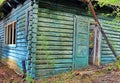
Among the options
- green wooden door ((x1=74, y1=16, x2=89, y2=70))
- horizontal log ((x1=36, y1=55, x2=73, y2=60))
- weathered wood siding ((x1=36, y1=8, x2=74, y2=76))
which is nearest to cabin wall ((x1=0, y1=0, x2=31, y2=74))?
horizontal log ((x1=36, y1=55, x2=73, y2=60))

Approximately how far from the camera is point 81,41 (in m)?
9.31

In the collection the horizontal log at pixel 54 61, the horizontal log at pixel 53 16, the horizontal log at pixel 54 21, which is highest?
the horizontal log at pixel 53 16

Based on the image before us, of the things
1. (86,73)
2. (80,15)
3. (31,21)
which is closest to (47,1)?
(31,21)

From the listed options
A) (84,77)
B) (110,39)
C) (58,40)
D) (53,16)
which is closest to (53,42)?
(58,40)

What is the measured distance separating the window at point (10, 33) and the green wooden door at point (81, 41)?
338cm

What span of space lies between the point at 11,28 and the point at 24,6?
268 cm

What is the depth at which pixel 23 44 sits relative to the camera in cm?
880

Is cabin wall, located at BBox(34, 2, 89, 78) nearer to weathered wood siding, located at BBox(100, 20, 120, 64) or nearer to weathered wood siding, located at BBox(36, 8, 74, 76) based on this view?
weathered wood siding, located at BBox(36, 8, 74, 76)

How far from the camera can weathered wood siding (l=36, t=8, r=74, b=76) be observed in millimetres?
8102

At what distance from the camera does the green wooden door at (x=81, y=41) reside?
914cm

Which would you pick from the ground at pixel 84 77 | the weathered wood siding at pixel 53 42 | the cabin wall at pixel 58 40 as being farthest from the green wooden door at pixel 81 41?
the ground at pixel 84 77

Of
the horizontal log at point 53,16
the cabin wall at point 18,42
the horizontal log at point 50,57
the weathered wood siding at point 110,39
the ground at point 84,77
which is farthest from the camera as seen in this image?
the weathered wood siding at point 110,39

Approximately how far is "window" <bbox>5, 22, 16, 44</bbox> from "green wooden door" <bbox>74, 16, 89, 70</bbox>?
3379 mm

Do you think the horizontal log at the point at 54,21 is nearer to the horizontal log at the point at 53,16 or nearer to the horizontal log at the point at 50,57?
the horizontal log at the point at 53,16
